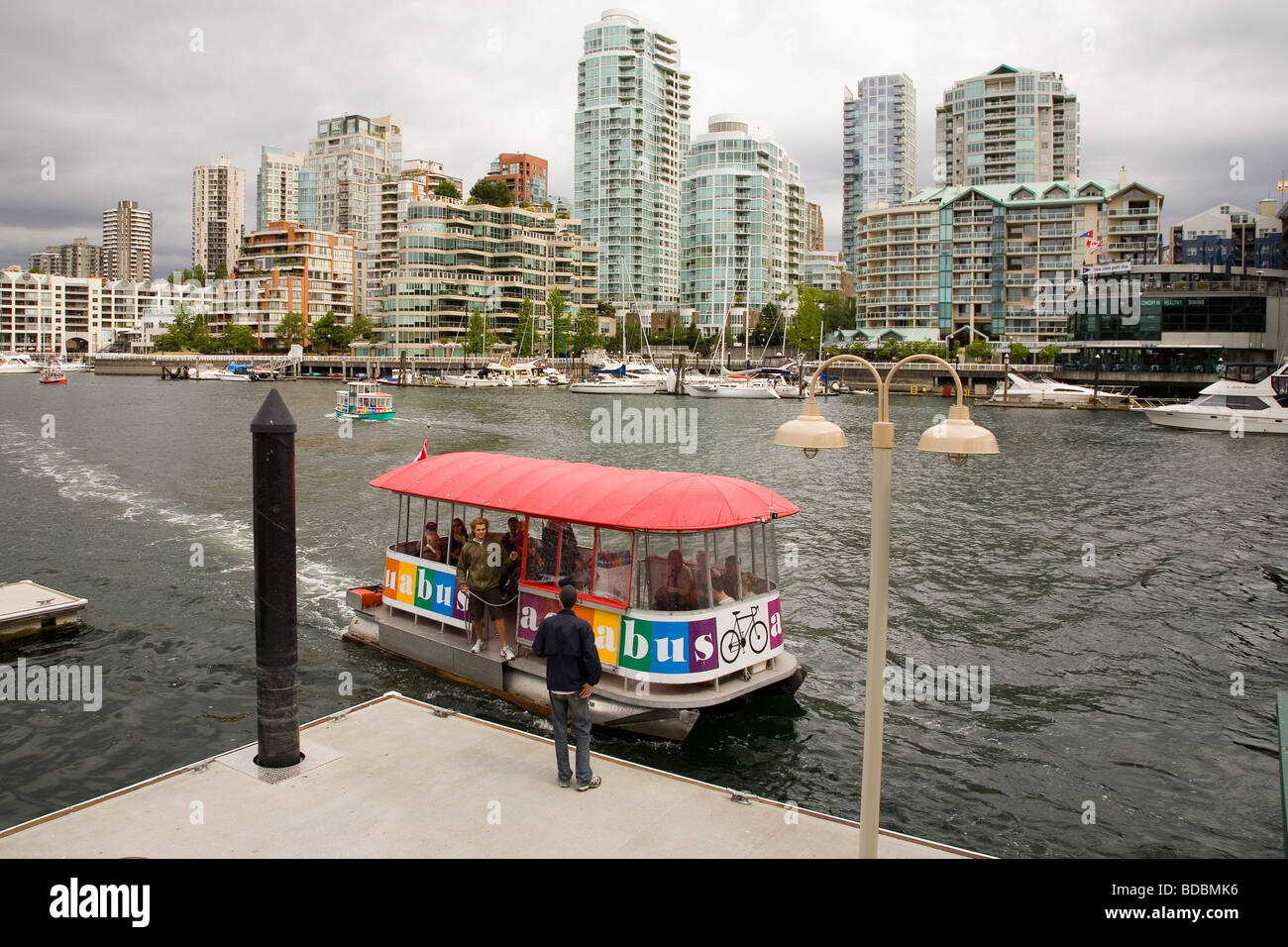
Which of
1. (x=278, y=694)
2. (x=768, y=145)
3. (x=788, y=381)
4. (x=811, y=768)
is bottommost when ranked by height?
(x=811, y=768)

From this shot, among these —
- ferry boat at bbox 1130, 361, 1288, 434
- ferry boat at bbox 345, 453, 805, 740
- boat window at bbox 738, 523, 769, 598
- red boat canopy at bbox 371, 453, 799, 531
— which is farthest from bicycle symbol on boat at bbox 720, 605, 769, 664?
ferry boat at bbox 1130, 361, 1288, 434

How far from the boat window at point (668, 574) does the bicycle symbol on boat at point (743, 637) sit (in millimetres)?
650

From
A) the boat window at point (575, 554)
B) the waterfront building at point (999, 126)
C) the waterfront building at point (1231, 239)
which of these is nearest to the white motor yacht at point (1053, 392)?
the waterfront building at point (1231, 239)

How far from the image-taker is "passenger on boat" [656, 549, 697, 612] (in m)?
13.0

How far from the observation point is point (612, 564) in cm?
1373

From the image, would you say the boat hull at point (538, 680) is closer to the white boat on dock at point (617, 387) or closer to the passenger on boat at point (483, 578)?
the passenger on boat at point (483, 578)

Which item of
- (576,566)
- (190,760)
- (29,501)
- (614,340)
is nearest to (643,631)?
(576,566)

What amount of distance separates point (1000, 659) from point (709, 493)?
895 centimetres

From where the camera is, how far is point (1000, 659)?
18.8 meters

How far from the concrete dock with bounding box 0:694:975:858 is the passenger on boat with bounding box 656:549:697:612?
275 centimetres

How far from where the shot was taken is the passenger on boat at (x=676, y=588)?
13.0 meters

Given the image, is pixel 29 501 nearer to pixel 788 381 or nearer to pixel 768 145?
pixel 788 381

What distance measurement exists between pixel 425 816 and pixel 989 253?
15312 centimetres
